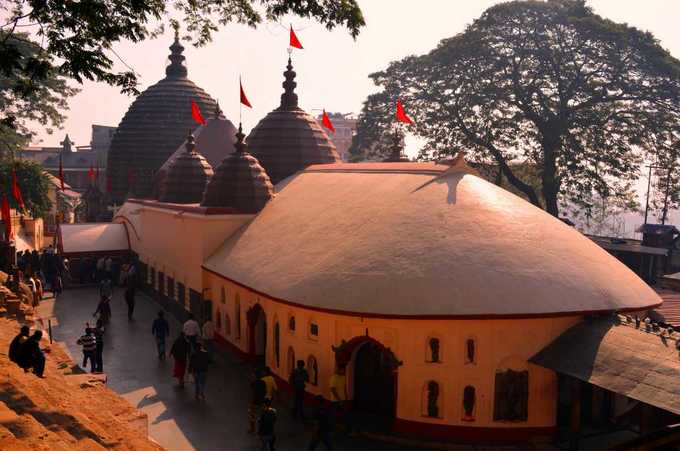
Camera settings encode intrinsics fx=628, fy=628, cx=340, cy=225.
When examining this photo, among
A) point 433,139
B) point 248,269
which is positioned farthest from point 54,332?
point 433,139

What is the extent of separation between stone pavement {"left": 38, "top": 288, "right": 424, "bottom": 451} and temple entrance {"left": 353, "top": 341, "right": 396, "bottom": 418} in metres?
1.45

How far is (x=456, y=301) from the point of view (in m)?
13.8

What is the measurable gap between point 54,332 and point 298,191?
34.0 feet

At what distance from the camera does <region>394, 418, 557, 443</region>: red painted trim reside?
1367 cm

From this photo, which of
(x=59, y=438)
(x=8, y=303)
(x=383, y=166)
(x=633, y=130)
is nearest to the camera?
(x=59, y=438)

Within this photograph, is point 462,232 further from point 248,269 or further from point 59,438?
point 59,438

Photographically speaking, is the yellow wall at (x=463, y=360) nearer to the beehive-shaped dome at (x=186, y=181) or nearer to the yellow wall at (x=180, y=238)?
the yellow wall at (x=180, y=238)

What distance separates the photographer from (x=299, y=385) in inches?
586

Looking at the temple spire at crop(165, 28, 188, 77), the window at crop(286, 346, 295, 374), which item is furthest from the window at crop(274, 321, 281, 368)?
the temple spire at crop(165, 28, 188, 77)

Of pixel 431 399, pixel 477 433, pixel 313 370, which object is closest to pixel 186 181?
pixel 313 370

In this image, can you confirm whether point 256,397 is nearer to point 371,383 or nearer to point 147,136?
point 371,383

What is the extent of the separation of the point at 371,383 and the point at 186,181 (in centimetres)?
1728

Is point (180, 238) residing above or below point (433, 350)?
above

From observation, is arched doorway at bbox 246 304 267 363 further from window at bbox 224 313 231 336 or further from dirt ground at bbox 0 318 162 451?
dirt ground at bbox 0 318 162 451
